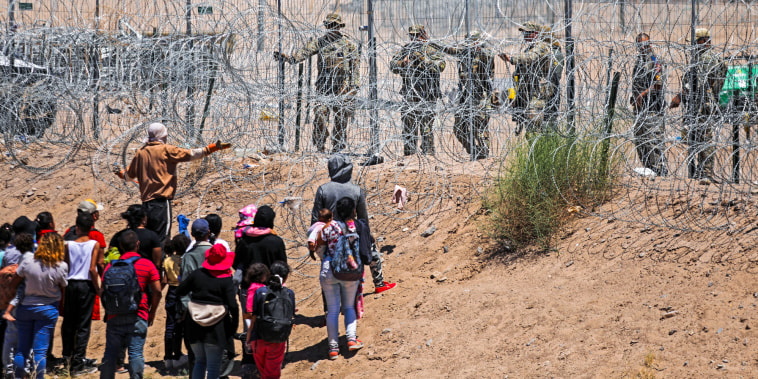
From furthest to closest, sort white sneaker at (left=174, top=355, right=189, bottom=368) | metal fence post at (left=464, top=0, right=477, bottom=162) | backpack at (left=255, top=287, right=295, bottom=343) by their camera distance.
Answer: metal fence post at (left=464, top=0, right=477, bottom=162) < white sneaker at (left=174, top=355, right=189, bottom=368) < backpack at (left=255, top=287, right=295, bottom=343)

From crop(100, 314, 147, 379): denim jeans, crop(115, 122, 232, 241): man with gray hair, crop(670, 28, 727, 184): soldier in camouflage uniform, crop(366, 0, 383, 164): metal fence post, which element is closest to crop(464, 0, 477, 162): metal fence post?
crop(366, 0, 383, 164): metal fence post

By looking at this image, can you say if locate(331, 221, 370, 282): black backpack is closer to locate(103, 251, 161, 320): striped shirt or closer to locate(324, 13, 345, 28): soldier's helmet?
locate(103, 251, 161, 320): striped shirt

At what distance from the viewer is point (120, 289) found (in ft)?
18.1

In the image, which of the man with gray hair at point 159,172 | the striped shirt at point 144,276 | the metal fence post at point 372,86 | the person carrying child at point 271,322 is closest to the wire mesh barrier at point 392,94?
the metal fence post at point 372,86

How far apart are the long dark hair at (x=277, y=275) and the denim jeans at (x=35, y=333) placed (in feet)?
5.71

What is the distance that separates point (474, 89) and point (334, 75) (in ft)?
5.87

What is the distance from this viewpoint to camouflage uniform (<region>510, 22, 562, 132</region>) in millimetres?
8789

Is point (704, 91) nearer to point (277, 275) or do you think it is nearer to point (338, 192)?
point (338, 192)

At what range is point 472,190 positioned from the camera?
892 cm

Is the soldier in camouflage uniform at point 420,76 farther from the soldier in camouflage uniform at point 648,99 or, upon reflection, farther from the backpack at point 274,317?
the backpack at point 274,317

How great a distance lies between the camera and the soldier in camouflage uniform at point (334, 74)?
982 cm

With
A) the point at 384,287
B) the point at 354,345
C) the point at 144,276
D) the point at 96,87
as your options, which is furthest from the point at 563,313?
the point at 96,87

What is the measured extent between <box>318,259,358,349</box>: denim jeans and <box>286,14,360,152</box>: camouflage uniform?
367cm

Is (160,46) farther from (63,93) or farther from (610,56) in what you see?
(610,56)
